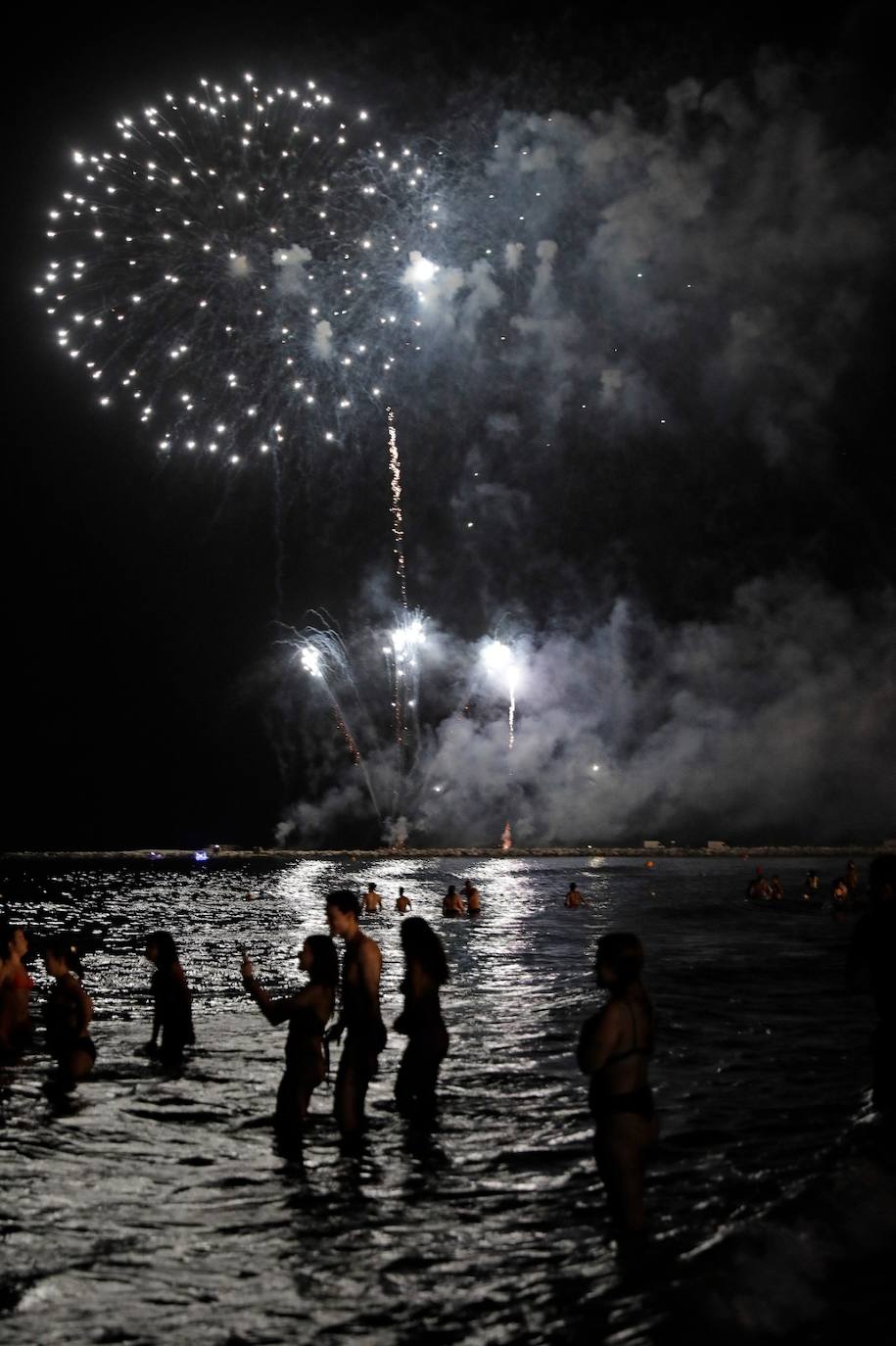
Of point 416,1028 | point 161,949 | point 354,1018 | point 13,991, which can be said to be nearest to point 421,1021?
point 416,1028

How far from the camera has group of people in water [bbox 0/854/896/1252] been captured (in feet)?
21.2

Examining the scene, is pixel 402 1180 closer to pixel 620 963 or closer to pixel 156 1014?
pixel 620 963

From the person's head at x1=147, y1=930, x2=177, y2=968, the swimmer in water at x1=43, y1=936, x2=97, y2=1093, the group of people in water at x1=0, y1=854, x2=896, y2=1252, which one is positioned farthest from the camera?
the person's head at x1=147, y1=930, x2=177, y2=968

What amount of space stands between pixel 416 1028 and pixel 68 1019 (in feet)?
14.5

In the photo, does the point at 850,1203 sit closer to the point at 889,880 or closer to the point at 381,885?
the point at 889,880

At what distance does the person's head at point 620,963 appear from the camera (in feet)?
21.6

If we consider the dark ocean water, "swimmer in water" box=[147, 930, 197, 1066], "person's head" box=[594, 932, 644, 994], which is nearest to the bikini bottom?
"person's head" box=[594, 932, 644, 994]

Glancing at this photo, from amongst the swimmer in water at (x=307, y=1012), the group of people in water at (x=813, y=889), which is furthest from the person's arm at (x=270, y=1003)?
the group of people in water at (x=813, y=889)

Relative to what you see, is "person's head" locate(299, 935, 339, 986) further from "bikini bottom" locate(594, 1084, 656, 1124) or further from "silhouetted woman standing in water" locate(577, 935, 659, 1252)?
"bikini bottom" locate(594, 1084, 656, 1124)

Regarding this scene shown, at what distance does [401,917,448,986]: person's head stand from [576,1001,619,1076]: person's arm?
359 cm

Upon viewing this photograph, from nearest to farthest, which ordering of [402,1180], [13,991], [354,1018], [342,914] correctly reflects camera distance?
1. [402,1180]
2. [354,1018]
3. [342,914]
4. [13,991]

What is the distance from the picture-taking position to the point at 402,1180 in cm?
863

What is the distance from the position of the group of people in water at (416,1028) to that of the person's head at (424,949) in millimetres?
10

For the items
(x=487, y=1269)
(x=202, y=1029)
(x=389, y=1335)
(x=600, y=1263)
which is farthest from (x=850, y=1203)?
(x=202, y=1029)
